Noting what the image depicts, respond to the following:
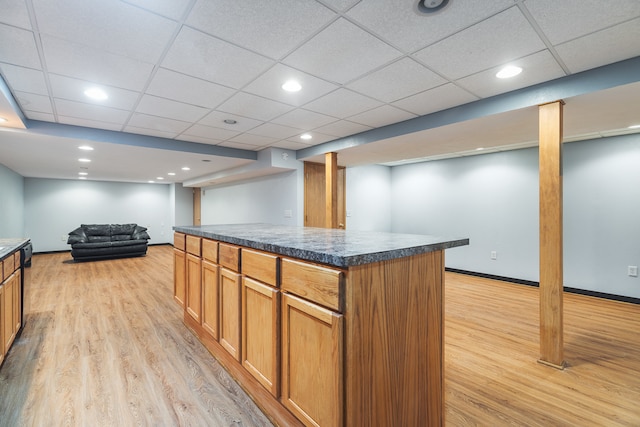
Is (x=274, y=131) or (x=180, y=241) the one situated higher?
(x=274, y=131)

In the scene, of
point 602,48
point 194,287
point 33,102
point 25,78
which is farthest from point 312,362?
point 33,102

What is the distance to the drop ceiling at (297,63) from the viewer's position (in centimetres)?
157

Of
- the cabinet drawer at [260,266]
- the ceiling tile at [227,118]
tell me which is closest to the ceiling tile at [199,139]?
the ceiling tile at [227,118]

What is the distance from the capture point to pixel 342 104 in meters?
2.94

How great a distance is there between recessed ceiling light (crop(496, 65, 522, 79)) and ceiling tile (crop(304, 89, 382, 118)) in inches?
40.5

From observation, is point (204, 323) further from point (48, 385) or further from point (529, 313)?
point (529, 313)

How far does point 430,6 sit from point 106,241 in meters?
8.42

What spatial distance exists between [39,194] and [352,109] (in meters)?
9.37

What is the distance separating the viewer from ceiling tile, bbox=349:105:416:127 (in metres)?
3.12

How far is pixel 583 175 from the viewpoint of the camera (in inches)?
165

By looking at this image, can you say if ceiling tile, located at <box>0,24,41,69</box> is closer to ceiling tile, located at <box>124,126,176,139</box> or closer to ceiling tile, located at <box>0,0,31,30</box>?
ceiling tile, located at <box>0,0,31,30</box>

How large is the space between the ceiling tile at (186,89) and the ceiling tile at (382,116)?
4.79 feet

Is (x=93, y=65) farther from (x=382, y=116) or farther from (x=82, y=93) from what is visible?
(x=382, y=116)

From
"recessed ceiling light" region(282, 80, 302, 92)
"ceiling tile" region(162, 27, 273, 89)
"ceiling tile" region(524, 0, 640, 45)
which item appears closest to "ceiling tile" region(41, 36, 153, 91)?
"ceiling tile" region(162, 27, 273, 89)
